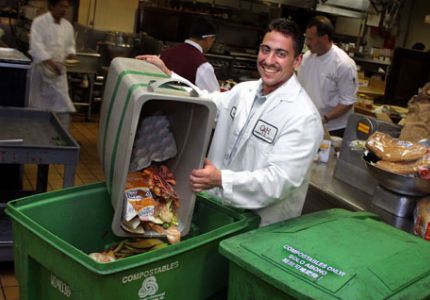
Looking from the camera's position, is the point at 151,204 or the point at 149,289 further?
the point at 151,204

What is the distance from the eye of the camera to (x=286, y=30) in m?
2.08

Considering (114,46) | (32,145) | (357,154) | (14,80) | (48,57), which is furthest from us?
(114,46)

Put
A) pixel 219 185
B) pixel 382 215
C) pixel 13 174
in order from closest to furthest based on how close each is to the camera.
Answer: pixel 219 185, pixel 382 215, pixel 13 174

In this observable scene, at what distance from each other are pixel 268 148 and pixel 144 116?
0.50 meters

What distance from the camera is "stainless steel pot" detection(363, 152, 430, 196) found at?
2139 millimetres

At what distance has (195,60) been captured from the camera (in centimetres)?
413

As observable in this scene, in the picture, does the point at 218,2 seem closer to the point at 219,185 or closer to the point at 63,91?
the point at 63,91

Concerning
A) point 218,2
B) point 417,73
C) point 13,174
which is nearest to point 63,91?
point 13,174

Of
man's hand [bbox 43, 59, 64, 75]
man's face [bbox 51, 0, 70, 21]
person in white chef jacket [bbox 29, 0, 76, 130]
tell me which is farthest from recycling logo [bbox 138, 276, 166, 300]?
man's face [bbox 51, 0, 70, 21]

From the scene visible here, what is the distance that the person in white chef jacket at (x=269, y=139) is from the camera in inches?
75.2

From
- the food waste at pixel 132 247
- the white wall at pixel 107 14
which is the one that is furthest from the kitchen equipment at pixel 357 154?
the white wall at pixel 107 14

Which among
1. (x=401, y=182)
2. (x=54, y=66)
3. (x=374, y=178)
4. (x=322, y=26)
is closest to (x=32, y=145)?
(x=374, y=178)

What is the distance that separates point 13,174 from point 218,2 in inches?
162

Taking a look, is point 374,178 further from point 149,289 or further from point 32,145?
point 32,145
